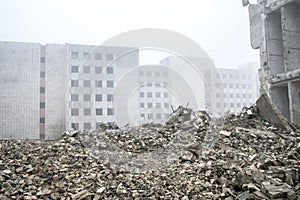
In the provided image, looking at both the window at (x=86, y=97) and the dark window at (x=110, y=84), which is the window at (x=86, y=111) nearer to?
the window at (x=86, y=97)

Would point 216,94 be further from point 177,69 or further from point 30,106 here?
point 30,106

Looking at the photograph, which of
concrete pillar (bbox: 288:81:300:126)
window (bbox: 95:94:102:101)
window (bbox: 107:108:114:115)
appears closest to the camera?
concrete pillar (bbox: 288:81:300:126)

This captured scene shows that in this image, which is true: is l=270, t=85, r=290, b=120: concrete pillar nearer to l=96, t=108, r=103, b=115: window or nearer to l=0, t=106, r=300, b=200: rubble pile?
l=0, t=106, r=300, b=200: rubble pile

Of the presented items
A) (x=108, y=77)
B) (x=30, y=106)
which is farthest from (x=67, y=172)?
(x=30, y=106)

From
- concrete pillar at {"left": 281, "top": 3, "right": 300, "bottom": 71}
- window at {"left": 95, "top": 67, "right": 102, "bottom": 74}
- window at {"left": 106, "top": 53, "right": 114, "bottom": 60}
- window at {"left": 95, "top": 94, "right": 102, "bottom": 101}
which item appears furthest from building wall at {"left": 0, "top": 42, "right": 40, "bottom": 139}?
concrete pillar at {"left": 281, "top": 3, "right": 300, "bottom": 71}

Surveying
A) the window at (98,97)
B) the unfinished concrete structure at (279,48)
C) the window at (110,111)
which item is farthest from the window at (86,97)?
the unfinished concrete structure at (279,48)

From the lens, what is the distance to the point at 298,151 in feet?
13.1

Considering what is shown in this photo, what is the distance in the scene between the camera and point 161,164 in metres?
3.77

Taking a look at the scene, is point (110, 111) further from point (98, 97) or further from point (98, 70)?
point (98, 70)

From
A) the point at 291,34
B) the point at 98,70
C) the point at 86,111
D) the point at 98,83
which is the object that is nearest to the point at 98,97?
the point at 86,111

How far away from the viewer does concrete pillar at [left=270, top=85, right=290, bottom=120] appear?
7.61m

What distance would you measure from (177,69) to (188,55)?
578 mm

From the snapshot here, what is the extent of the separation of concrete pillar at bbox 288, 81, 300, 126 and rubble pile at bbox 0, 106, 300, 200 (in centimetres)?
190

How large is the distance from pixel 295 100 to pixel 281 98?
2.89ft
